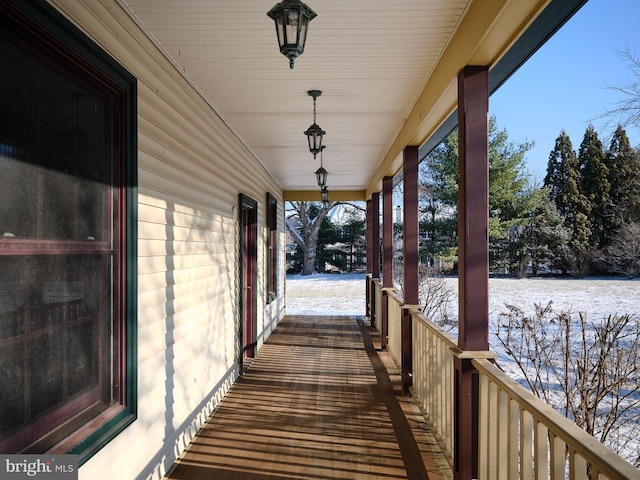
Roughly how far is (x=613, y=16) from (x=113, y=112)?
4.94 m

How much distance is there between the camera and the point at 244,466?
123 inches

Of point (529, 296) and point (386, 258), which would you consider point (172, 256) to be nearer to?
point (386, 258)

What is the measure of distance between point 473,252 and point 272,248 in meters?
6.37

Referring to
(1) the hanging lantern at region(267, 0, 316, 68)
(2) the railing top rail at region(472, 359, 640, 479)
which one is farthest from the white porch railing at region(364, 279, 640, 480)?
(1) the hanging lantern at region(267, 0, 316, 68)

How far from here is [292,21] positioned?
1.88 meters

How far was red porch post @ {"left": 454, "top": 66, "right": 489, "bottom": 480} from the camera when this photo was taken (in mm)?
2631

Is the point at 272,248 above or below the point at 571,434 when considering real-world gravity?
above

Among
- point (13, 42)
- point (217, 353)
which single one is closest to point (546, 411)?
point (13, 42)

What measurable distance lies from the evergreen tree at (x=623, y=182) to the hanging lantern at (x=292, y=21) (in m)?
3.97

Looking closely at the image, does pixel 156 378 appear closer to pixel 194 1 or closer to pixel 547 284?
pixel 194 1

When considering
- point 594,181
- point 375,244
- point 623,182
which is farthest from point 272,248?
point 594,181

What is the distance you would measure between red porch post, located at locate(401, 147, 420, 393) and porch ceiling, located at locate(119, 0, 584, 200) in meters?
0.24

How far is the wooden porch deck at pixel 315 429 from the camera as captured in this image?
3066 millimetres

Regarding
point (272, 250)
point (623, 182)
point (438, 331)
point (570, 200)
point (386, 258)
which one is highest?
point (570, 200)
